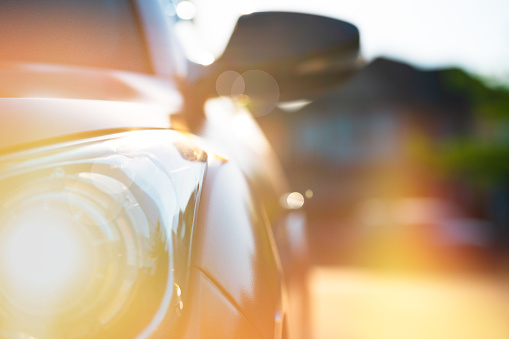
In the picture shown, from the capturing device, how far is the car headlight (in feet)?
2.81

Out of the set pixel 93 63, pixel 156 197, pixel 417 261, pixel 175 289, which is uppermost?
pixel 417 261

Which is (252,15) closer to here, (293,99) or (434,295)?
(293,99)

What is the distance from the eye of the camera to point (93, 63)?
1.56 m

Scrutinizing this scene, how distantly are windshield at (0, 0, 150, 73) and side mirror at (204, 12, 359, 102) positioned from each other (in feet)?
0.77

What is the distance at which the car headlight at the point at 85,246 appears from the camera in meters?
0.86

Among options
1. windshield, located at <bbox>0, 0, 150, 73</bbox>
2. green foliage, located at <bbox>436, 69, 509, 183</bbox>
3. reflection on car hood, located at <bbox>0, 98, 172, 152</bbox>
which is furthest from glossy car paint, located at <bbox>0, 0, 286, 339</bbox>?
green foliage, located at <bbox>436, 69, 509, 183</bbox>

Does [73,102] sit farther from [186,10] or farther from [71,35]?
[186,10]

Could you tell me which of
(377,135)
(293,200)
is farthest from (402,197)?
(293,200)

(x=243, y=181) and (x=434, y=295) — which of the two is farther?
(x=434, y=295)

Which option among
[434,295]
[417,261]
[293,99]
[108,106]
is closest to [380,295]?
[434,295]

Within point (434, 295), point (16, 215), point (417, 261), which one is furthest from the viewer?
point (417, 261)

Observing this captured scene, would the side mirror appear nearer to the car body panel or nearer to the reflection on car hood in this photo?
the car body panel

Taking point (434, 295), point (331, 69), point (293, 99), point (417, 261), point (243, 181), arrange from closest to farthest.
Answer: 1. point (243, 181)
2. point (331, 69)
3. point (293, 99)
4. point (434, 295)
5. point (417, 261)

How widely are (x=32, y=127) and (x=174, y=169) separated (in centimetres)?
22
